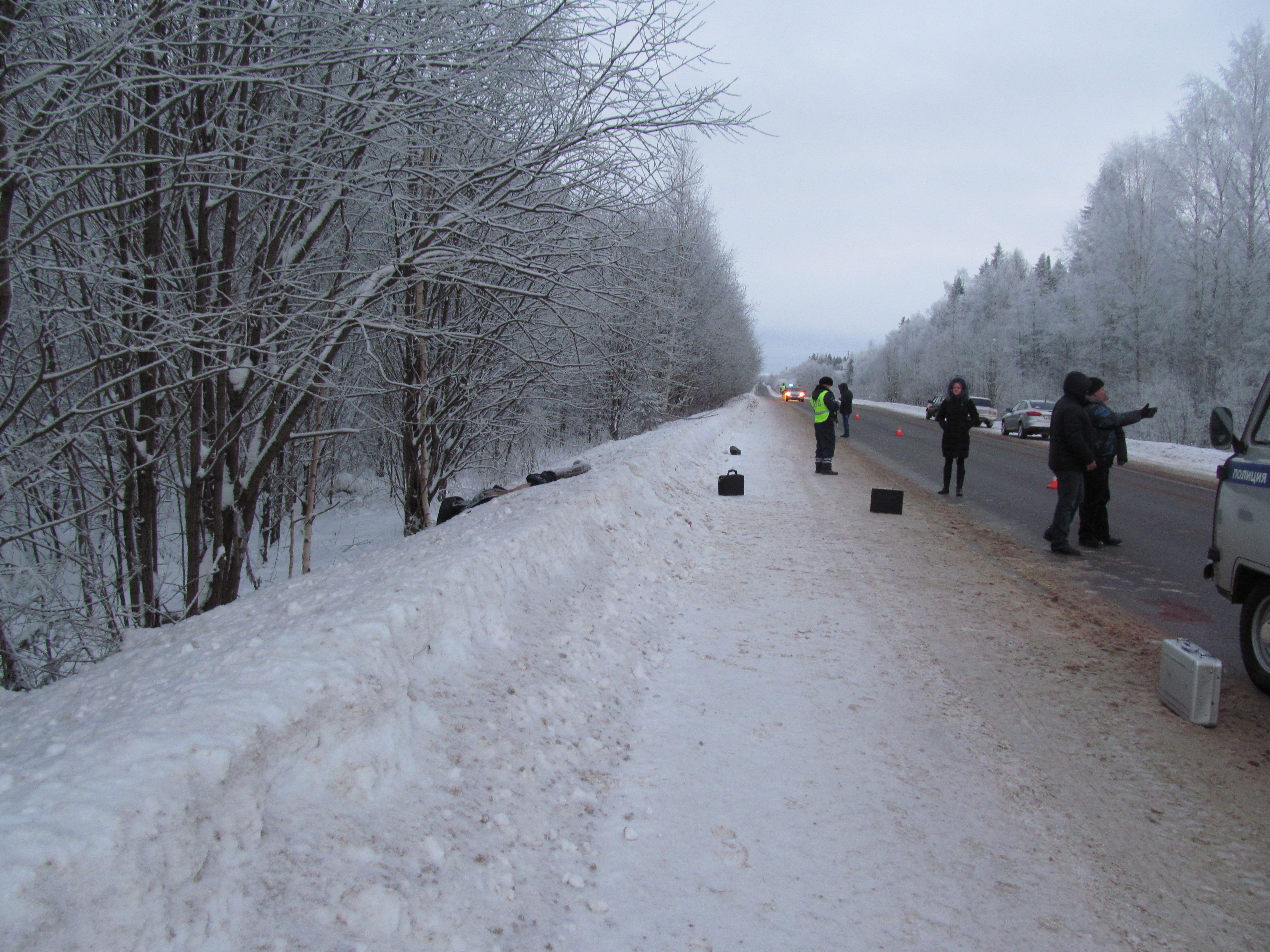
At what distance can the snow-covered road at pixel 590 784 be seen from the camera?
2012 mm

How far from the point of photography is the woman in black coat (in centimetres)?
1119

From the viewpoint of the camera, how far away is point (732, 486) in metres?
11.0

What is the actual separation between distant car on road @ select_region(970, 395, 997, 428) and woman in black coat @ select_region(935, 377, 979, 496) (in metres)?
27.4

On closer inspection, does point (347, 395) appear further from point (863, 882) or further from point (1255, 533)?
point (1255, 533)

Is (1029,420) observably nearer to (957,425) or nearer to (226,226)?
(957,425)

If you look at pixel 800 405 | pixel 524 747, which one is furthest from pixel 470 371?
pixel 800 405

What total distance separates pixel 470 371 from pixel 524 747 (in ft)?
23.2

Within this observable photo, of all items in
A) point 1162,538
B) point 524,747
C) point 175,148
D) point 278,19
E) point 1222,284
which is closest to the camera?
point 524,747

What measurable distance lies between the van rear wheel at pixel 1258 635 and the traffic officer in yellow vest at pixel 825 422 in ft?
28.4

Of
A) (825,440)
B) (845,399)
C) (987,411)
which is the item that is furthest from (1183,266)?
(825,440)

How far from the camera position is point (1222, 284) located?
3042 centimetres

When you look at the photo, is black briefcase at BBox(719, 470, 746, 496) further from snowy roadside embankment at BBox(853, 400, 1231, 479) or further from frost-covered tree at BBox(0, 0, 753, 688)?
snowy roadside embankment at BBox(853, 400, 1231, 479)

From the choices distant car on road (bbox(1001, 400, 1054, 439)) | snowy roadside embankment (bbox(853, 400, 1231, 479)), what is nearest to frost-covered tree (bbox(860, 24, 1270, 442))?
distant car on road (bbox(1001, 400, 1054, 439))

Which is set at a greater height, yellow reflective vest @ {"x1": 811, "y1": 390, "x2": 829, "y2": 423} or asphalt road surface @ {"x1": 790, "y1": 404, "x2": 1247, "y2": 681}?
yellow reflective vest @ {"x1": 811, "y1": 390, "x2": 829, "y2": 423}
